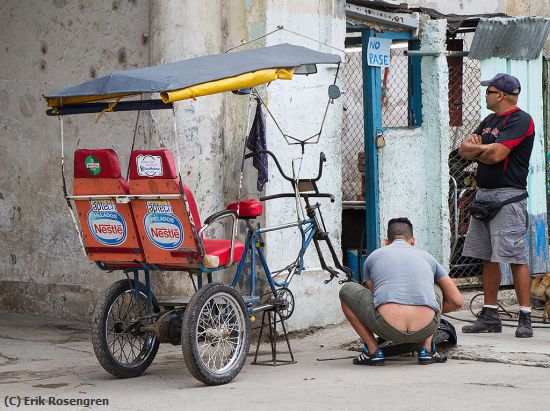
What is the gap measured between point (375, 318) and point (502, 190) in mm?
1895

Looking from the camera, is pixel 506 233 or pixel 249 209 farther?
pixel 506 233

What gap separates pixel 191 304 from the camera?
700 cm

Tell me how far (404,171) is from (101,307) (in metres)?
3.86

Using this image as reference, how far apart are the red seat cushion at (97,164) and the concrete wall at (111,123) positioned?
1609 millimetres

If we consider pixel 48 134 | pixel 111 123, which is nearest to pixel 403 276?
pixel 111 123

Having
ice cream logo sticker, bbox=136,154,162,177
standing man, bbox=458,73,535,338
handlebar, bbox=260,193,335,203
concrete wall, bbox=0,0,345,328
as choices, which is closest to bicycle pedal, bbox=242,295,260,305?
handlebar, bbox=260,193,335,203

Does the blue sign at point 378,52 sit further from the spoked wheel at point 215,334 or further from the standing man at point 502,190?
the spoked wheel at point 215,334

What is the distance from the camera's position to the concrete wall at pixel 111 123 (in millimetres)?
8938

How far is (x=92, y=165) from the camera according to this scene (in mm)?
7273

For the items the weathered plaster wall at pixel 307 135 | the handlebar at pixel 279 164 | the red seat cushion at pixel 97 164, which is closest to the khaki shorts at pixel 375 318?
the handlebar at pixel 279 164

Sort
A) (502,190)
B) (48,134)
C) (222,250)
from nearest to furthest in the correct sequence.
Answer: (222,250), (502,190), (48,134)

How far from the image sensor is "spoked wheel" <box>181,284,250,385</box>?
Answer: 695 centimetres

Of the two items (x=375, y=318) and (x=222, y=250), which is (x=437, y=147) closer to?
(x=375, y=318)

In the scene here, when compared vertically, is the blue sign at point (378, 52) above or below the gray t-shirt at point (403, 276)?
above
